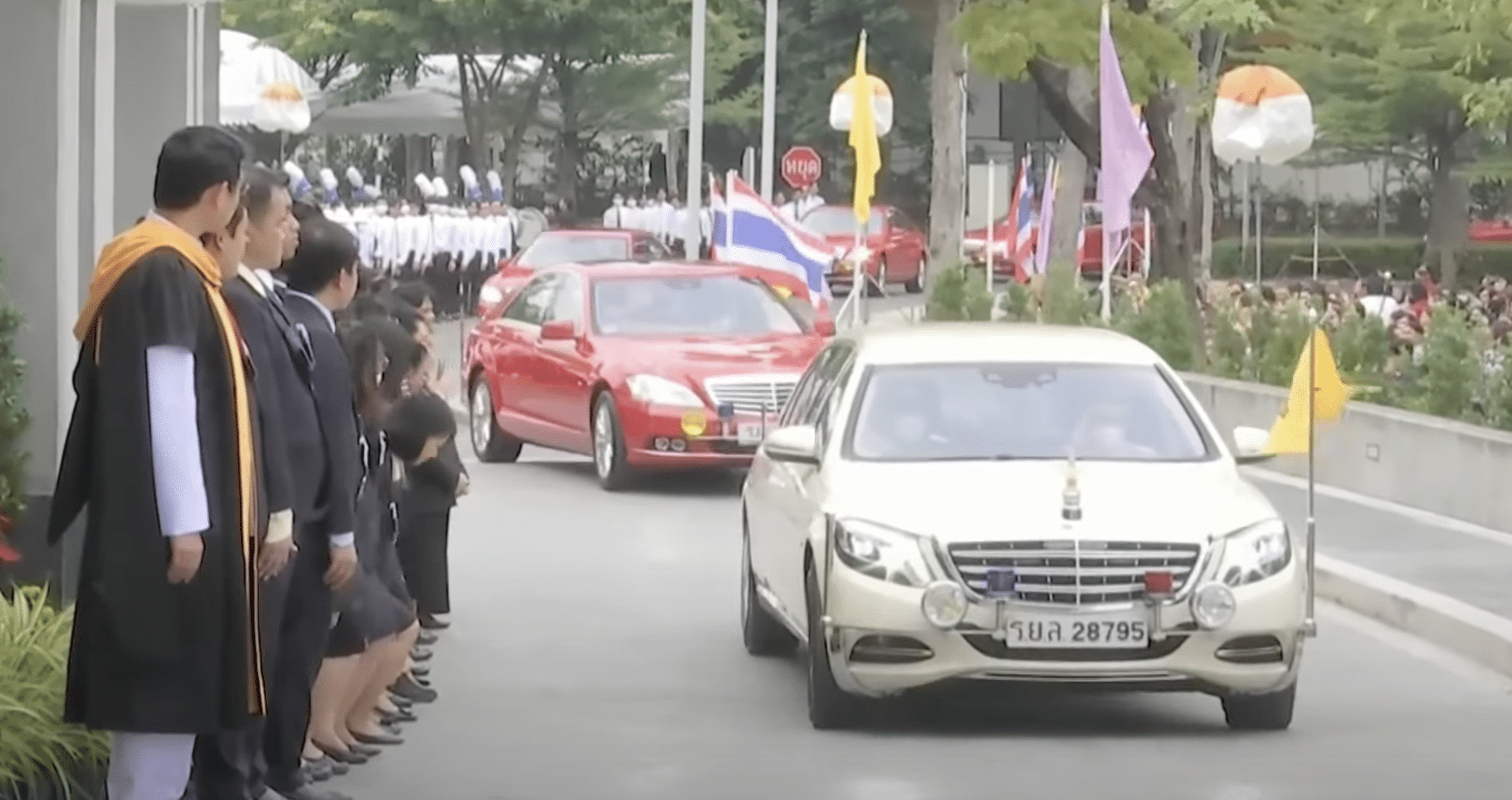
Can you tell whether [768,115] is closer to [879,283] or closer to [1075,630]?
[879,283]

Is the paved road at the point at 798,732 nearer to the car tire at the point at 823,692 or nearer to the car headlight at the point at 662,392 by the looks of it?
the car tire at the point at 823,692

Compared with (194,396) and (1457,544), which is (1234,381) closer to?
(1457,544)

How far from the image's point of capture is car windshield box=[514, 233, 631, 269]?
1383 inches

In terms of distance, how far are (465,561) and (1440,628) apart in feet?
18.1

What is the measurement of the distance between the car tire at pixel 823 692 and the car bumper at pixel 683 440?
8332mm

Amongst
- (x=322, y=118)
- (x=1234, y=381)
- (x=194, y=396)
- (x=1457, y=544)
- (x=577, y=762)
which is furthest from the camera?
(x=322, y=118)

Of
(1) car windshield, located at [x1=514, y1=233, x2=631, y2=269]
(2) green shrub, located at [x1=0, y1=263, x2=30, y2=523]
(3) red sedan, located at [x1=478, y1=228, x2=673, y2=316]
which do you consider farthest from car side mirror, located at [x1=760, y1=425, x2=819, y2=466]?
(1) car windshield, located at [x1=514, y1=233, x2=631, y2=269]

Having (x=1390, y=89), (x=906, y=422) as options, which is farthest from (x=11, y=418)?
(x=1390, y=89)

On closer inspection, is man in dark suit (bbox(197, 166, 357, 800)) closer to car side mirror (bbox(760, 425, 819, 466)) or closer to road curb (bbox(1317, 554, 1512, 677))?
car side mirror (bbox(760, 425, 819, 466))

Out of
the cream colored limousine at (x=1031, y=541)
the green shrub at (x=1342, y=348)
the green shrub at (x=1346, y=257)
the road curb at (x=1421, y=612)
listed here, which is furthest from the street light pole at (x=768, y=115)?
the cream colored limousine at (x=1031, y=541)

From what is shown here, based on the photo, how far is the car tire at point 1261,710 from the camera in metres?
10.6

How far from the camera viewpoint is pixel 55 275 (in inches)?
422

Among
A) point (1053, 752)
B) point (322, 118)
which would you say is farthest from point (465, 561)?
point (322, 118)

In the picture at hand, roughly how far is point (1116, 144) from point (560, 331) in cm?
589
